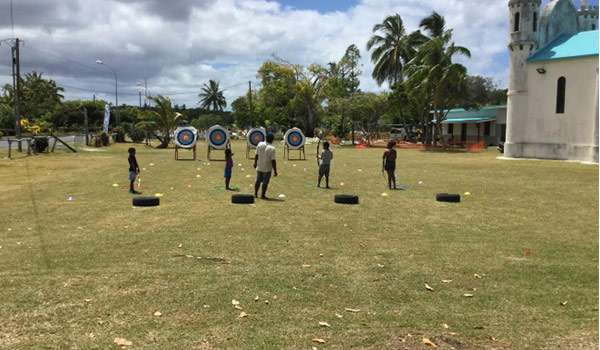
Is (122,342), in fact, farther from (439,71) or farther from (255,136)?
(439,71)

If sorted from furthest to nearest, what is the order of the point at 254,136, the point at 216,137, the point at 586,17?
the point at 586,17, the point at 254,136, the point at 216,137

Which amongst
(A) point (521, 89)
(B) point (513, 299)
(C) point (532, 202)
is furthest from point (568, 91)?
(B) point (513, 299)

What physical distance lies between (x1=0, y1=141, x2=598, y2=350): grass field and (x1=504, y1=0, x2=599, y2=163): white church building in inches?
730

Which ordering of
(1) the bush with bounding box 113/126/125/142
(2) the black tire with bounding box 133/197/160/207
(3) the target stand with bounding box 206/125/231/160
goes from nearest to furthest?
(2) the black tire with bounding box 133/197/160/207
(3) the target stand with bounding box 206/125/231/160
(1) the bush with bounding box 113/126/125/142

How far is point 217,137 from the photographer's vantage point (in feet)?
90.6

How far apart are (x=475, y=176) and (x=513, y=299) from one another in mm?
14920

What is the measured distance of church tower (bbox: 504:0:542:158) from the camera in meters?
30.5

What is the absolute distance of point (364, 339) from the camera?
13.9 ft

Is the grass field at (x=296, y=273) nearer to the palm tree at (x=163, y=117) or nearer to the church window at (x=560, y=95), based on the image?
the church window at (x=560, y=95)

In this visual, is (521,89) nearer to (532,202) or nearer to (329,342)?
(532,202)

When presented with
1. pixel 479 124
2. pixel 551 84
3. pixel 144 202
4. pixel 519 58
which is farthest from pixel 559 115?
pixel 144 202

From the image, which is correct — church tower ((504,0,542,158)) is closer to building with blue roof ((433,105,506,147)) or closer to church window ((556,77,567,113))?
church window ((556,77,567,113))

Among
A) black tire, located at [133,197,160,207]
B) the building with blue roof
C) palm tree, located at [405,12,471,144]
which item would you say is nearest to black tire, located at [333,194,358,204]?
black tire, located at [133,197,160,207]

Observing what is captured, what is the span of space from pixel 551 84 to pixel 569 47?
2.69 metres
